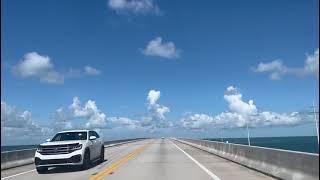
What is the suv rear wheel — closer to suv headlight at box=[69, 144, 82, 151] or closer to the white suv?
the white suv

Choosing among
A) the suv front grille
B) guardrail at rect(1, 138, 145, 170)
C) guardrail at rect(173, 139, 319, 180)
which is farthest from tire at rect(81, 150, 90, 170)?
guardrail at rect(173, 139, 319, 180)

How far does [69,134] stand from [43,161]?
3.13 metres

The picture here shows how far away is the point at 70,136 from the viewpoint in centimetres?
2358

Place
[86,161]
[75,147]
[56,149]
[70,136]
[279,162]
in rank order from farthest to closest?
[70,136] < [86,161] < [75,147] < [56,149] < [279,162]

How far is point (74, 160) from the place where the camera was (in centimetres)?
2114

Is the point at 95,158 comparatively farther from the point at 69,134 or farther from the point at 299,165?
the point at 299,165

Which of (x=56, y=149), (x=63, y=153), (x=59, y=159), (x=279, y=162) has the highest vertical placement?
(x=56, y=149)

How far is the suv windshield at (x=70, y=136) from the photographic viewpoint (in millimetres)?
23328

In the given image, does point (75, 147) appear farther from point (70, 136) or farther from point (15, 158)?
point (15, 158)

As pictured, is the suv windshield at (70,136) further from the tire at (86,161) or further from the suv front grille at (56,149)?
the suv front grille at (56,149)

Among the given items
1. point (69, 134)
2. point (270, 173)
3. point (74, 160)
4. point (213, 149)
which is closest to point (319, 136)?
point (270, 173)

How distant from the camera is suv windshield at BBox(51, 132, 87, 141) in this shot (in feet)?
76.5

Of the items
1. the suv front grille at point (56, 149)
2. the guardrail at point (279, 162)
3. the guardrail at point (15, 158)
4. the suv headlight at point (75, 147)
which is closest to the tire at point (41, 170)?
the suv front grille at point (56, 149)

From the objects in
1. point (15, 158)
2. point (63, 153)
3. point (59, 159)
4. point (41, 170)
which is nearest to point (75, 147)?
point (63, 153)
